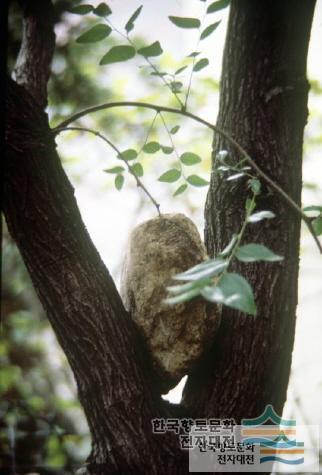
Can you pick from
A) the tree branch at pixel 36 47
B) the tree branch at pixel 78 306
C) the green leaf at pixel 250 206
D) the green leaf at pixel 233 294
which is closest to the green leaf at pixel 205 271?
the green leaf at pixel 233 294

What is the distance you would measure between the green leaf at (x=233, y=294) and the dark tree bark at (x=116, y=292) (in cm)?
49

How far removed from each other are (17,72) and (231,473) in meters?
1.25

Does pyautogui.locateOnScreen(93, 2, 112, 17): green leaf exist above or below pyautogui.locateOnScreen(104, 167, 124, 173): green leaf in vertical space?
above

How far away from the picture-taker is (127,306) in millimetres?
1146

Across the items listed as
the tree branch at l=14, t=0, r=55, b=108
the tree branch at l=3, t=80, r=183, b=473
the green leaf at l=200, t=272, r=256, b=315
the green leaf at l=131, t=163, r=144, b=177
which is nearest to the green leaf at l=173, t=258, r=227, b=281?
the green leaf at l=200, t=272, r=256, b=315

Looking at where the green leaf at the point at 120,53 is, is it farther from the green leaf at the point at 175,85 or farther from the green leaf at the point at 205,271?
the green leaf at the point at 205,271

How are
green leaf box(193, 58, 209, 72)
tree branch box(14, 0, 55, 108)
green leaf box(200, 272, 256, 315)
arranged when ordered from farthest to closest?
tree branch box(14, 0, 55, 108), green leaf box(193, 58, 209, 72), green leaf box(200, 272, 256, 315)

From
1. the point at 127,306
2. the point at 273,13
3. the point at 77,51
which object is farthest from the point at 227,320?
the point at 77,51

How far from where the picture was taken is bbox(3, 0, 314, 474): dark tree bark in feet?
3.24

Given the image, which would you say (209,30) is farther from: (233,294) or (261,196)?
(233,294)

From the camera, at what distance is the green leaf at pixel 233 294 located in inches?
21.4

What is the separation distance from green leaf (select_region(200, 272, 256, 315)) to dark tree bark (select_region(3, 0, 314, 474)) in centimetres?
49

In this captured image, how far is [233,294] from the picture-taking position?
561mm

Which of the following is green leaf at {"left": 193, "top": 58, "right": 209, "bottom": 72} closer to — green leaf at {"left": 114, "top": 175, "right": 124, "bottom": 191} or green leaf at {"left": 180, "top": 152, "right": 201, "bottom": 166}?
green leaf at {"left": 180, "top": 152, "right": 201, "bottom": 166}
